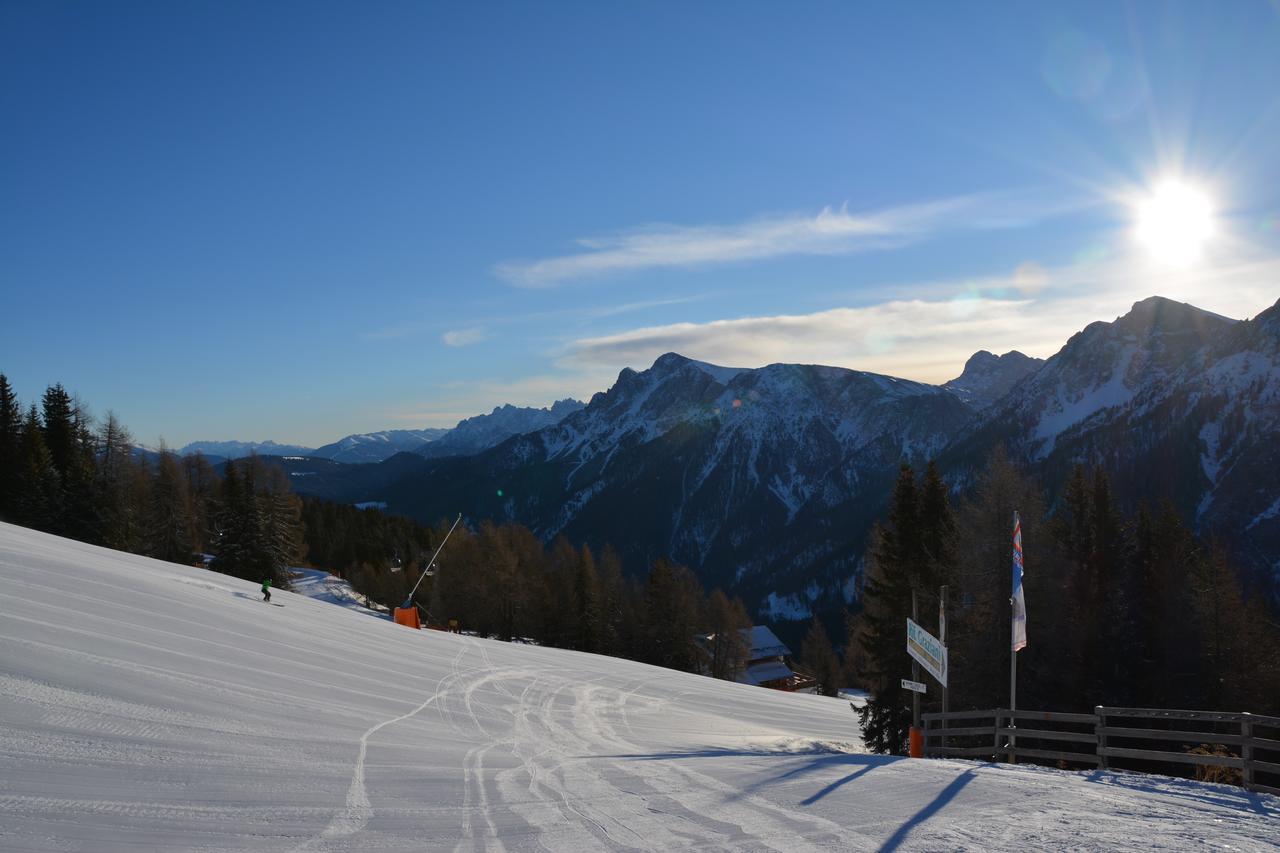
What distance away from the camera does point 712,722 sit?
24.7 meters

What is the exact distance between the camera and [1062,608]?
27547mm

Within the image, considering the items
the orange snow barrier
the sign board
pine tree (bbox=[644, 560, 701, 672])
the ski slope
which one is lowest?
pine tree (bbox=[644, 560, 701, 672])

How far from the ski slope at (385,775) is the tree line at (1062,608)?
1051cm

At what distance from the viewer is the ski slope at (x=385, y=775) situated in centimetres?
806

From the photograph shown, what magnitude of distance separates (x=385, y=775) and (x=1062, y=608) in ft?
82.3

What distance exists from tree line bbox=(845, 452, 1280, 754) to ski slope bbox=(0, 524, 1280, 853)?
414 inches

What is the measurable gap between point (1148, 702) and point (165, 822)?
33709 millimetres

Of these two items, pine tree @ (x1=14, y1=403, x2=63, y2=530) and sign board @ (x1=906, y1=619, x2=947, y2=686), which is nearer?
sign board @ (x1=906, y1=619, x2=947, y2=686)

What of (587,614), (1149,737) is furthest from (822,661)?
(1149,737)

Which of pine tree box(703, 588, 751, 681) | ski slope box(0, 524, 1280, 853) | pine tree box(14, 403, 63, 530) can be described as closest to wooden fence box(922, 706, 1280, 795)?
ski slope box(0, 524, 1280, 853)

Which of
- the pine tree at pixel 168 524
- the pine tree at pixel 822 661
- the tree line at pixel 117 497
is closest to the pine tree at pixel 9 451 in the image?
the tree line at pixel 117 497

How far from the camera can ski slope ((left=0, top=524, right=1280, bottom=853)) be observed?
317 inches

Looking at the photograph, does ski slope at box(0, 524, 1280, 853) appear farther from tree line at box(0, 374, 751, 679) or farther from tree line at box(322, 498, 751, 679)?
tree line at box(322, 498, 751, 679)

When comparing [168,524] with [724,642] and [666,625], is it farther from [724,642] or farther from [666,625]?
[724,642]
